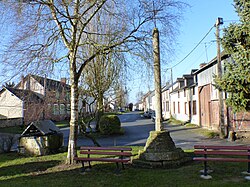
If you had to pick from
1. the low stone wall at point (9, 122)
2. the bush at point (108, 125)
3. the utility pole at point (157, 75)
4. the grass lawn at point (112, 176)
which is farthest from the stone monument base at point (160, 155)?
the low stone wall at point (9, 122)

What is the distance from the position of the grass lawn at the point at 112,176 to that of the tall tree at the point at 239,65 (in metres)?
2.16

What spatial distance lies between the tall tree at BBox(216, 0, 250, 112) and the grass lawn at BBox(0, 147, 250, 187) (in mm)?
2164

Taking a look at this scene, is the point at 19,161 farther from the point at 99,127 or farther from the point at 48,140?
the point at 99,127

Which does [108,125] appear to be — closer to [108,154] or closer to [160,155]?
[160,155]

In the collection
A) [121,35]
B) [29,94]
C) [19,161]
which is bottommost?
[19,161]

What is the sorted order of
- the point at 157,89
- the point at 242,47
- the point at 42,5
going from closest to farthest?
the point at 42,5, the point at 242,47, the point at 157,89

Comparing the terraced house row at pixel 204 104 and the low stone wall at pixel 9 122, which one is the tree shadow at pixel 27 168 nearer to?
the terraced house row at pixel 204 104

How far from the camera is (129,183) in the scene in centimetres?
633

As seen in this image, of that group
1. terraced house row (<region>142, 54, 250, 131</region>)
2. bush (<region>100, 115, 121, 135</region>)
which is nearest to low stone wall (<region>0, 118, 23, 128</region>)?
bush (<region>100, 115, 121, 135</region>)

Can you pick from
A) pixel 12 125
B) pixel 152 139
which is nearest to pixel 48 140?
pixel 152 139

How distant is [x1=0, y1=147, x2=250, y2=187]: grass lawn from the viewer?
20.6 feet

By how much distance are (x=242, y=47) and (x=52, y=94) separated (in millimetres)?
8069

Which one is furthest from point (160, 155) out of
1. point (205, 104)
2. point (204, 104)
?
point (204, 104)

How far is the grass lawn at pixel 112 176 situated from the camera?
6277 millimetres
